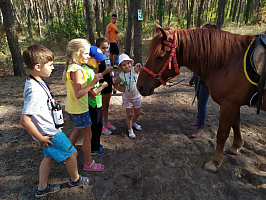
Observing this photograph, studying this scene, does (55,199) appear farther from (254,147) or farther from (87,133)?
(254,147)

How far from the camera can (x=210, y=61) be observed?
91.0 inches

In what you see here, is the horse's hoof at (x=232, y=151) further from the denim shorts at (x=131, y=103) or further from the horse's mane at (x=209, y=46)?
the denim shorts at (x=131, y=103)

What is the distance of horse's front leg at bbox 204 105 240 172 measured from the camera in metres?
2.31

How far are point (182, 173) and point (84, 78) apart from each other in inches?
78.3

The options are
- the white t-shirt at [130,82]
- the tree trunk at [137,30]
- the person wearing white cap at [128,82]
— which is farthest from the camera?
the tree trunk at [137,30]

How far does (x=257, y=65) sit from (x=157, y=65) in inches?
48.1

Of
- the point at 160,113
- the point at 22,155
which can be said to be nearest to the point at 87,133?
the point at 22,155

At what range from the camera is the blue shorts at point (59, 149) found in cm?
186

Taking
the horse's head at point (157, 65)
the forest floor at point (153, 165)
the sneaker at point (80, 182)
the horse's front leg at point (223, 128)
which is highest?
the horse's head at point (157, 65)

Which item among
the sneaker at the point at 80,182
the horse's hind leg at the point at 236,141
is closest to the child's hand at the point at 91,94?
the sneaker at the point at 80,182

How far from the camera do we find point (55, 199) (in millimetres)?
2080

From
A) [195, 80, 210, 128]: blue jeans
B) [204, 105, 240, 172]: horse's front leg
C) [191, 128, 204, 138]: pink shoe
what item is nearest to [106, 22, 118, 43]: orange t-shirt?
[195, 80, 210, 128]: blue jeans

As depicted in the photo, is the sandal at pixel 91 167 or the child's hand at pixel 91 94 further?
the sandal at pixel 91 167

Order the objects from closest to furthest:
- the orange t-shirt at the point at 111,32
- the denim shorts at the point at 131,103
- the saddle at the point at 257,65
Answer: the saddle at the point at 257,65, the denim shorts at the point at 131,103, the orange t-shirt at the point at 111,32
